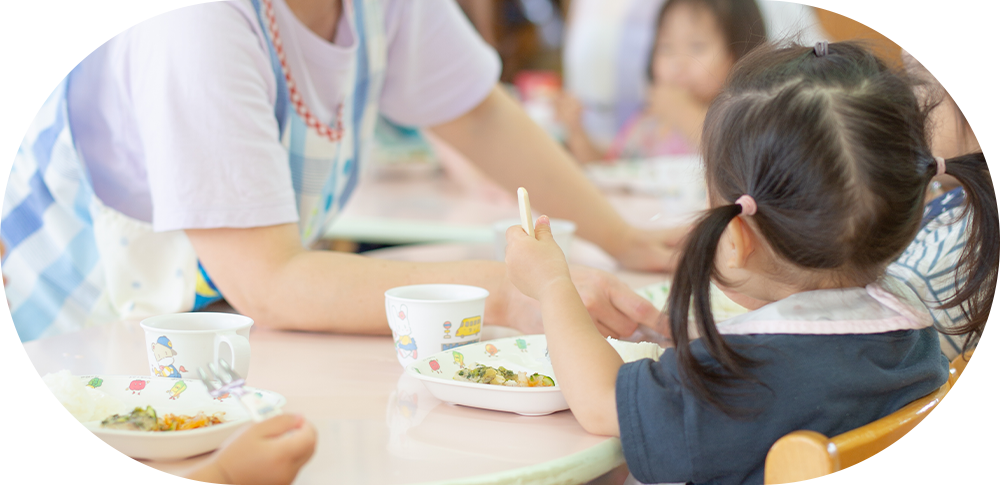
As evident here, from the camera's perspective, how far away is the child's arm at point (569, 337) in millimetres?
610

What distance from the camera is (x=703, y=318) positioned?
0.57m

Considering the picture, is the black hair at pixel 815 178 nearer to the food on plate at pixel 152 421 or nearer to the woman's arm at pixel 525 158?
the food on plate at pixel 152 421

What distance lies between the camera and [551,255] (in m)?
0.71

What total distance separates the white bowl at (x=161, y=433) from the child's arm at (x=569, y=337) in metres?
0.21

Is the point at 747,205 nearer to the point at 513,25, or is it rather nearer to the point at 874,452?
the point at 874,452

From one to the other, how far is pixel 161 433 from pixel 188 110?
402 mm

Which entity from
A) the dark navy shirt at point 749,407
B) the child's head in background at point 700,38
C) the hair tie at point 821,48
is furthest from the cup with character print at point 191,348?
the child's head in background at point 700,38

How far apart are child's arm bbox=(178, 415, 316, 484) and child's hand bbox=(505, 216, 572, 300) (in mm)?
257

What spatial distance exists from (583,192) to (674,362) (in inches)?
31.6

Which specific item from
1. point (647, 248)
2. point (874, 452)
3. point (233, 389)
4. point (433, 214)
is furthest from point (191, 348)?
point (433, 214)

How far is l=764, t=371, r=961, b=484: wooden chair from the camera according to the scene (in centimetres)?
50

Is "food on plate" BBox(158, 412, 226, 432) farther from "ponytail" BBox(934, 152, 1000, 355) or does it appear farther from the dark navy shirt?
"ponytail" BBox(934, 152, 1000, 355)

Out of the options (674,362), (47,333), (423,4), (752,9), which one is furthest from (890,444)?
(752,9)

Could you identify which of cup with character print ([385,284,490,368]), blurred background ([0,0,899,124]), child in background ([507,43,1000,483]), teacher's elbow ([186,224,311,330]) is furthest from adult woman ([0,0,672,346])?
blurred background ([0,0,899,124])
